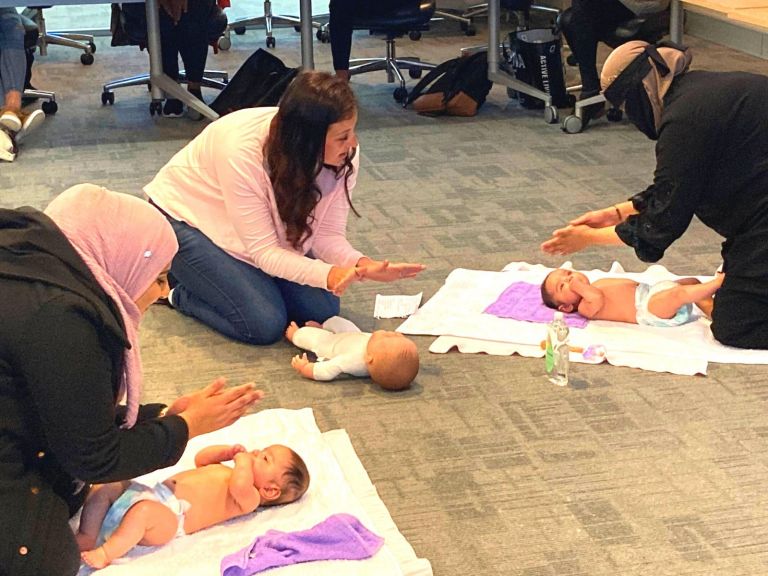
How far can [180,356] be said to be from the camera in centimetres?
315

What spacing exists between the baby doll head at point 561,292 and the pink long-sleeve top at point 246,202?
581 millimetres

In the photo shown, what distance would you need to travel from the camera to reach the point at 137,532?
7.00ft

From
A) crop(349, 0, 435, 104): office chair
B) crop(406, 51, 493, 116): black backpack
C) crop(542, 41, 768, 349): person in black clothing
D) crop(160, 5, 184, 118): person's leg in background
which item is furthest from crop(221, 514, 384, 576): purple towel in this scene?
crop(349, 0, 435, 104): office chair

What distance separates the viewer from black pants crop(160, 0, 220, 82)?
5.70 meters

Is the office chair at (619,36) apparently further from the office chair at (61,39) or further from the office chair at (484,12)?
Result: the office chair at (61,39)

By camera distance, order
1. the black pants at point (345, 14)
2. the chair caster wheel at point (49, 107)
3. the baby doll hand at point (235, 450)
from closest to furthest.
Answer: the baby doll hand at point (235, 450) → the chair caster wheel at point (49, 107) → the black pants at point (345, 14)

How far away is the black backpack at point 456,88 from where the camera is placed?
18.8ft

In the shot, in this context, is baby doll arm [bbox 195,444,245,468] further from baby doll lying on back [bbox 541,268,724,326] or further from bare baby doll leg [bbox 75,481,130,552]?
baby doll lying on back [bbox 541,268,724,326]

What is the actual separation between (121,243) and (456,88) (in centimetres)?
402

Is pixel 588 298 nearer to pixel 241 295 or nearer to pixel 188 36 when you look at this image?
pixel 241 295

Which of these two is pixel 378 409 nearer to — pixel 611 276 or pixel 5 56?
pixel 611 276

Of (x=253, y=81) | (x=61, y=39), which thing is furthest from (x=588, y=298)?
(x=61, y=39)

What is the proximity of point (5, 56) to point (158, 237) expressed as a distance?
3.94 meters

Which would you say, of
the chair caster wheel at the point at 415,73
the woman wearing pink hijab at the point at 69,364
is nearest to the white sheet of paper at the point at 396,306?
→ the woman wearing pink hijab at the point at 69,364
